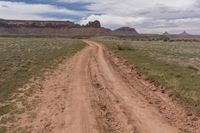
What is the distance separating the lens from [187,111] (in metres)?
13.0

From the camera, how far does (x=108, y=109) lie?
12.8 meters

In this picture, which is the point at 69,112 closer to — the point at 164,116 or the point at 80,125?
the point at 80,125

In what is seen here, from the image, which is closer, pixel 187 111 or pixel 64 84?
pixel 187 111

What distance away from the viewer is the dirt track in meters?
11.0

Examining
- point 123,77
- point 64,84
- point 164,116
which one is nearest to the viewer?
point 164,116

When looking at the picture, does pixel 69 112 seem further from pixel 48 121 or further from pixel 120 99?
pixel 120 99

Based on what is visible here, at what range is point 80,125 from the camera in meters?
11.1

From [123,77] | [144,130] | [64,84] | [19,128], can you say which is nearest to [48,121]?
[19,128]

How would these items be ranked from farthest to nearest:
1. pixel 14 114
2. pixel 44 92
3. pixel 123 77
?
pixel 123 77, pixel 44 92, pixel 14 114

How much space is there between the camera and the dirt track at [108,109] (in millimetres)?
10953

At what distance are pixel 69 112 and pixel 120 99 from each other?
2.54 meters

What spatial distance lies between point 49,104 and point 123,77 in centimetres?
725

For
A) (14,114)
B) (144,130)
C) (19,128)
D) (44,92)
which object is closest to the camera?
(144,130)

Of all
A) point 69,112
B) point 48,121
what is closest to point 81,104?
point 69,112
